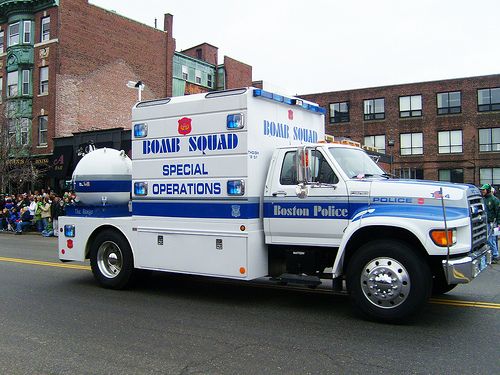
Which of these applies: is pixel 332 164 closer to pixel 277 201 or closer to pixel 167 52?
pixel 277 201

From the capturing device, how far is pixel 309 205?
22.4 ft

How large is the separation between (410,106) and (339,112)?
666cm

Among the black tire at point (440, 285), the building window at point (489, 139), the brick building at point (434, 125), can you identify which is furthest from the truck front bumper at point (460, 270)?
the building window at point (489, 139)

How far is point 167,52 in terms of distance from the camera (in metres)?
39.9

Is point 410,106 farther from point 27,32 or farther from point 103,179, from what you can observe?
point 103,179

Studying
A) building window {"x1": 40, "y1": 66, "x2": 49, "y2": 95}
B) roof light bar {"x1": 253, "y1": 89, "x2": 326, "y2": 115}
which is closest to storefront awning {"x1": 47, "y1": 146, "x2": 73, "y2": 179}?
building window {"x1": 40, "y1": 66, "x2": 49, "y2": 95}

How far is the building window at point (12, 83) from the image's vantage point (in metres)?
34.1

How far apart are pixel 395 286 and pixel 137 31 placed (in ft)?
116

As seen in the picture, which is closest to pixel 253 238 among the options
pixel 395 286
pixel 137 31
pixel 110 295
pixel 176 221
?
pixel 176 221

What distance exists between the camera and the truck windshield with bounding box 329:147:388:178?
6.83 meters

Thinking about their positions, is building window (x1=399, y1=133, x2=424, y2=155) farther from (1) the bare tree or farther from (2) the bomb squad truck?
(2) the bomb squad truck

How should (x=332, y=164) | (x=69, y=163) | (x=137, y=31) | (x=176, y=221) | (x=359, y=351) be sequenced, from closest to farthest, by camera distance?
(x=359, y=351) < (x=332, y=164) < (x=176, y=221) < (x=69, y=163) < (x=137, y=31)

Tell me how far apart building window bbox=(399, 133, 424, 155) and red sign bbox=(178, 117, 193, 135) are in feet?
130

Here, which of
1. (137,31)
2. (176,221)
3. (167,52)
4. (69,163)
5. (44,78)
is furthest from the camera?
(167,52)
